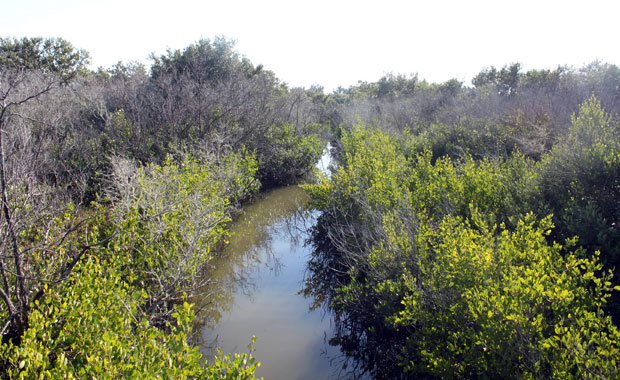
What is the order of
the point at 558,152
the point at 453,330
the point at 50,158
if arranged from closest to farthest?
the point at 453,330 → the point at 558,152 → the point at 50,158

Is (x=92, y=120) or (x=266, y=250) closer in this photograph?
(x=266, y=250)

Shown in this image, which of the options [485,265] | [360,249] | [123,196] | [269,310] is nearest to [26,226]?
[123,196]

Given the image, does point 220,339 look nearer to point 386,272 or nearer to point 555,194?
point 386,272

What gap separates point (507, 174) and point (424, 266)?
129 inches

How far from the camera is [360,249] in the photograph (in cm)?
603

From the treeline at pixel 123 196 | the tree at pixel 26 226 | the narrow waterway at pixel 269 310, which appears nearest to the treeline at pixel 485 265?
the narrow waterway at pixel 269 310

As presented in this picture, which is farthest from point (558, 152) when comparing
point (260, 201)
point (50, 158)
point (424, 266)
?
point (50, 158)

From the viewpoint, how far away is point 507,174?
7250 millimetres

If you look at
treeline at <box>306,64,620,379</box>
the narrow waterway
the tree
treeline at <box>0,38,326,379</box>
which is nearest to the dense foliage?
treeline at <box>306,64,620,379</box>

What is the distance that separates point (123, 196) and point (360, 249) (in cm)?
402

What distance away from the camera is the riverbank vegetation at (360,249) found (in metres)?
3.42

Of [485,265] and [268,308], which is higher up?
[485,265]

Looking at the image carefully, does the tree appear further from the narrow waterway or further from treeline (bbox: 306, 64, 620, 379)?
treeline (bbox: 306, 64, 620, 379)

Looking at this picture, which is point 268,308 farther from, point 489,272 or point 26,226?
point 489,272
